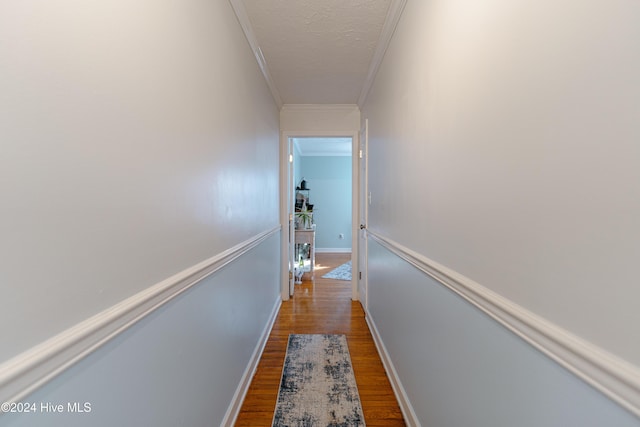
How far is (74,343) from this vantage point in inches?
21.9

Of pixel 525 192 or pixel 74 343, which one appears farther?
pixel 525 192

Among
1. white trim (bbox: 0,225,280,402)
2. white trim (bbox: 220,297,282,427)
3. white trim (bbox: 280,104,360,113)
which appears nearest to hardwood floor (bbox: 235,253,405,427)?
white trim (bbox: 220,297,282,427)

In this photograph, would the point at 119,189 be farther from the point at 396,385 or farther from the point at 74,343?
the point at 396,385

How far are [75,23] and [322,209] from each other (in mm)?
6213

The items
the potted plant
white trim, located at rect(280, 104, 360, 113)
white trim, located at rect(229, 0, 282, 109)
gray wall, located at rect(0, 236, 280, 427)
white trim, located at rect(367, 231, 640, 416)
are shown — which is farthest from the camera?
the potted plant

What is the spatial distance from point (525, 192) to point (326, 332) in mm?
2330

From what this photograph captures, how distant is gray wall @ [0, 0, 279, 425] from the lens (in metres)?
0.48

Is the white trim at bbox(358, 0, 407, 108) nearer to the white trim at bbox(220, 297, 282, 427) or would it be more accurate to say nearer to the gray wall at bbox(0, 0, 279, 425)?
the gray wall at bbox(0, 0, 279, 425)

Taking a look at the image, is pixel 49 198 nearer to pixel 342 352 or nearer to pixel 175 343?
pixel 175 343

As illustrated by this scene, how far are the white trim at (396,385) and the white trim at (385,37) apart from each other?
7.02 feet

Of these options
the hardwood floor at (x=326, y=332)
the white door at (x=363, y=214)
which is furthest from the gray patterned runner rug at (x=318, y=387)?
the white door at (x=363, y=214)

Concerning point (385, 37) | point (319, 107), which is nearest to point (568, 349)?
point (385, 37)

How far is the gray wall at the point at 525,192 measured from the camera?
18.5 inches

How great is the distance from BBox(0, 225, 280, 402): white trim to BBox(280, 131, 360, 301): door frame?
97.1 inches
